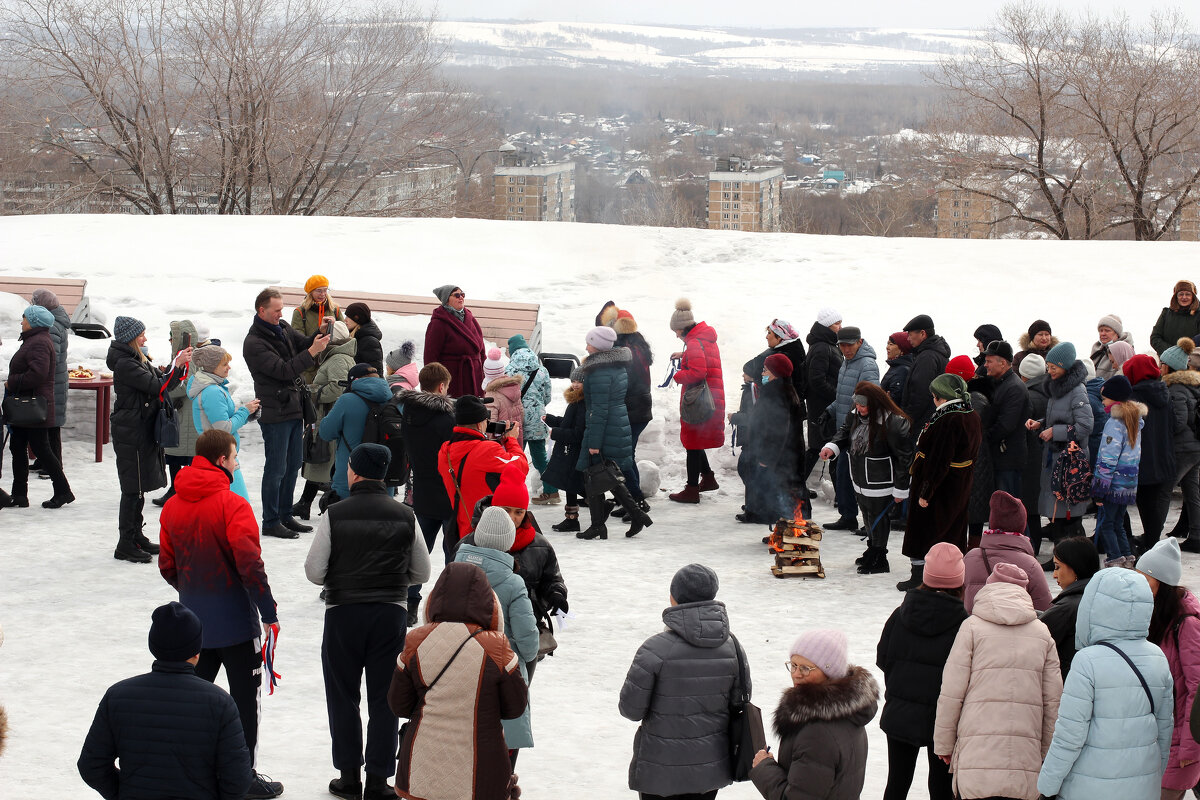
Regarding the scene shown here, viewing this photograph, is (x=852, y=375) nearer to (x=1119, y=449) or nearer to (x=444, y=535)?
(x=1119, y=449)

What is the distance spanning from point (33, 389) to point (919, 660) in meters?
7.79

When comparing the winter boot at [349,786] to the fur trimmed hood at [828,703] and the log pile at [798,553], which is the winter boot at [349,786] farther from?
the log pile at [798,553]

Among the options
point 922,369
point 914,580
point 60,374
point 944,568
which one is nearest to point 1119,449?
point 922,369

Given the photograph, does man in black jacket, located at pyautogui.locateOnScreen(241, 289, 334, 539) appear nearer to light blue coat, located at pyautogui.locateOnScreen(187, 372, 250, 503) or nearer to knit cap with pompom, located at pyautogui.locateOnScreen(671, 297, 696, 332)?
light blue coat, located at pyautogui.locateOnScreen(187, 372, 250, 503)

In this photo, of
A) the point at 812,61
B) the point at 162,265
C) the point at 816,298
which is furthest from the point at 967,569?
the point at 812,61

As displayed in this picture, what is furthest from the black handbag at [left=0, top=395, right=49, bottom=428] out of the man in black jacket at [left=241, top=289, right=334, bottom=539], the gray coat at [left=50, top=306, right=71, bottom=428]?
the man in black jacket at [left=241, top=289, right=334, bottom=539]

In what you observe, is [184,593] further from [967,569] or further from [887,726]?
[967,569]

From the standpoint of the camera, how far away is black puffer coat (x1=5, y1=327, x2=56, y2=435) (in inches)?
384

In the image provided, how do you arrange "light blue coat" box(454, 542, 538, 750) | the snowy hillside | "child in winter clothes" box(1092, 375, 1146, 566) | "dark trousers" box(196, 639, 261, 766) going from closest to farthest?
"light blue coat" box(454, 542, 538, 750) < "dark trousers" box(196, 639, 261, 766) < "child in winter clothes" box(1092, 375, 1146, 566) < the snowy hillside

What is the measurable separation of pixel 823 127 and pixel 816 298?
51437 mm

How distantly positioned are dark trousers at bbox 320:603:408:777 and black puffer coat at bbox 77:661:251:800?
1.23 meters

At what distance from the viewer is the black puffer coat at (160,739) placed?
3889mm

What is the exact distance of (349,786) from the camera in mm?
5312

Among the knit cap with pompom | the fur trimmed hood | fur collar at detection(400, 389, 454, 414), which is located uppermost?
the knit cap with pompom
